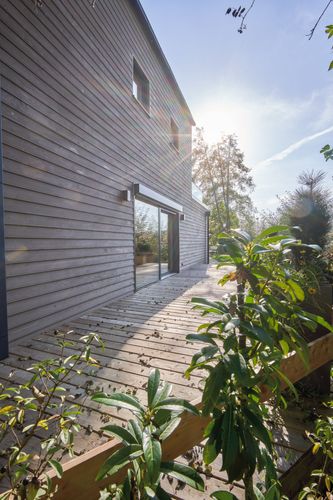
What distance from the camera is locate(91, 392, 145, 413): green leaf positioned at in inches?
27.8

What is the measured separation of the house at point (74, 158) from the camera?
2641mm

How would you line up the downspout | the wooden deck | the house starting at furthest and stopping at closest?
the house, the downspout, the wooden deck

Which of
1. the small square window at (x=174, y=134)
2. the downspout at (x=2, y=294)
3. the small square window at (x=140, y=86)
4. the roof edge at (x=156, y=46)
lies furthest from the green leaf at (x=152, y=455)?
the small square window at (x=174, y=134)

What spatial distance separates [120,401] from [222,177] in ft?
76.7

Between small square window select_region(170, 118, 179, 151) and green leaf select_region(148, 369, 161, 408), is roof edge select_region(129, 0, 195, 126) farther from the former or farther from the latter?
green leaf select_region(148, 369, 161, 408)

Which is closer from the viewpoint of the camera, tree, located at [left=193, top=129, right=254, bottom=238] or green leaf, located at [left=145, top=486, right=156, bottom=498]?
green leaf, located at [left=145, top=486, right=156, bottom=498]

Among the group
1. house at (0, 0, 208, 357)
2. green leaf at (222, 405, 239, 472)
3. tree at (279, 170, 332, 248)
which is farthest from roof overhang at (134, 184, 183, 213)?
green leaf at (222, 405, 239, 472)

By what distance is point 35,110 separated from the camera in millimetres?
2904

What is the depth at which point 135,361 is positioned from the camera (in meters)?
2.34

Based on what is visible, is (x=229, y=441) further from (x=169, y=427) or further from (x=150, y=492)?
(x=150, y=492)

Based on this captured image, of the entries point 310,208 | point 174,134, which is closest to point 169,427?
point 310,208

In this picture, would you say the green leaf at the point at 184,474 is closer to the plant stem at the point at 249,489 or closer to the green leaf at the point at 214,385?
the green leaf at the point at 214,385

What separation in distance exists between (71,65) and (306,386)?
456cm

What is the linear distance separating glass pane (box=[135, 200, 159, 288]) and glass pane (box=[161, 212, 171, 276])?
0.49m
